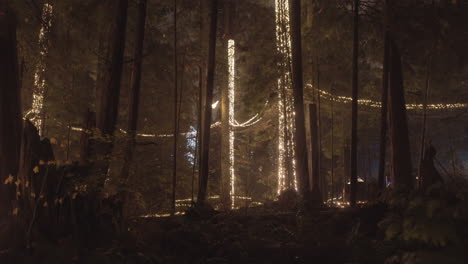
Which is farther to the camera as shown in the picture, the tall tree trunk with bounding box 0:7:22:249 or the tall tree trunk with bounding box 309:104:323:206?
the tall tree trunk with bounding box 309:104:323:206

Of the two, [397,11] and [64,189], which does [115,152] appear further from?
[397,11]

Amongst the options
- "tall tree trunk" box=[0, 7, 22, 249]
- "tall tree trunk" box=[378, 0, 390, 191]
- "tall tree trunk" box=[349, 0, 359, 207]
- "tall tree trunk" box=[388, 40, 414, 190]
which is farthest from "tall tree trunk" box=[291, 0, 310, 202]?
"tall tree trunk" box=[0, 7, 22, 249]

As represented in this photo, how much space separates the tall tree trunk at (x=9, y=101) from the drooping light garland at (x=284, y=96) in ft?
35.1

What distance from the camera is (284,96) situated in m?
16.9

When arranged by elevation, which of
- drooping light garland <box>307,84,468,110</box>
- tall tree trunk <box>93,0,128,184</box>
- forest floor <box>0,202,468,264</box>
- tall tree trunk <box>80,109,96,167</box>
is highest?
drooping light garland <box>307,84,468,110</box>

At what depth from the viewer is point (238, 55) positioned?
80.1 ft

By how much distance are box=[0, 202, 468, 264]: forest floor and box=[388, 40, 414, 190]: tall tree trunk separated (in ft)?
9.16

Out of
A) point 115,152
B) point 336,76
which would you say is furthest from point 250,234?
point 336,76

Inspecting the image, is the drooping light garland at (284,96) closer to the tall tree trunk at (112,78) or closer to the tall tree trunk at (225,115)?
the tall tree trunk at (225,115)

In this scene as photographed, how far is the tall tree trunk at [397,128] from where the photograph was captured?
1231 centimetres

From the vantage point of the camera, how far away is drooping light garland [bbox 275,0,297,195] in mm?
17125

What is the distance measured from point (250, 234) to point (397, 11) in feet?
29.6

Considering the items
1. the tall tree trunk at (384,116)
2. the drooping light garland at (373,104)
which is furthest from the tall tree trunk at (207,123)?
the drooping light garland at (373,104)

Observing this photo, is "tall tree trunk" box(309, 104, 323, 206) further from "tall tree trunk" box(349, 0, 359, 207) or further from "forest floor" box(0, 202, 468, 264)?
"forest floor" box(0, 202, 468, 264)
